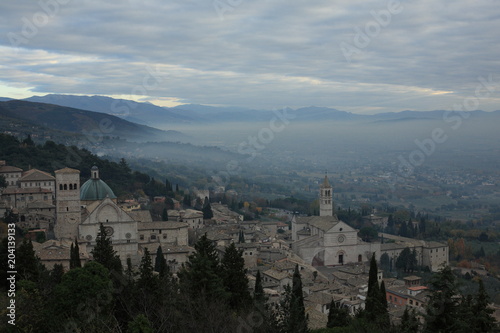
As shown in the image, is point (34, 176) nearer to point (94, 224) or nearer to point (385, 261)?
point (94, 224)

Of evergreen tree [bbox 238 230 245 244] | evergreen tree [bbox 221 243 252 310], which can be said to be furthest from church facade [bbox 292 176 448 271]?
evergreen tree [bbox 221 243 252 310]

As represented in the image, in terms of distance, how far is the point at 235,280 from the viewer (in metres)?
23.1

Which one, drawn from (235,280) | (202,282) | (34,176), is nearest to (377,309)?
(235,280)

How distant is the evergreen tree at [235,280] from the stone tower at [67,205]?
17589mm

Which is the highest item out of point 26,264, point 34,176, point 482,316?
point 34,176

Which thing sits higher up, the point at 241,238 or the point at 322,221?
the point at 322,221

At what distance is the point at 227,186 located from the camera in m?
129

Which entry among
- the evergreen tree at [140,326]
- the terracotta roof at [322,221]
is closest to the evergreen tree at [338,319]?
the evergreen tree at [140,326]

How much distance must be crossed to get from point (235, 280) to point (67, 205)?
1864 centimetres

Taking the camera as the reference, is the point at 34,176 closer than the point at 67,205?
No

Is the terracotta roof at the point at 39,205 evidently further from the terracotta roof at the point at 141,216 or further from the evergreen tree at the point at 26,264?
the evergreen tree at the point at 26,264

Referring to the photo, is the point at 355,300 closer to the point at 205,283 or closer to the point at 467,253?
the point at 205,283

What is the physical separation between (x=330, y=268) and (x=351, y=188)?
104069 mm

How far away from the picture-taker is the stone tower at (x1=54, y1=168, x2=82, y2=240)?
37156mm
